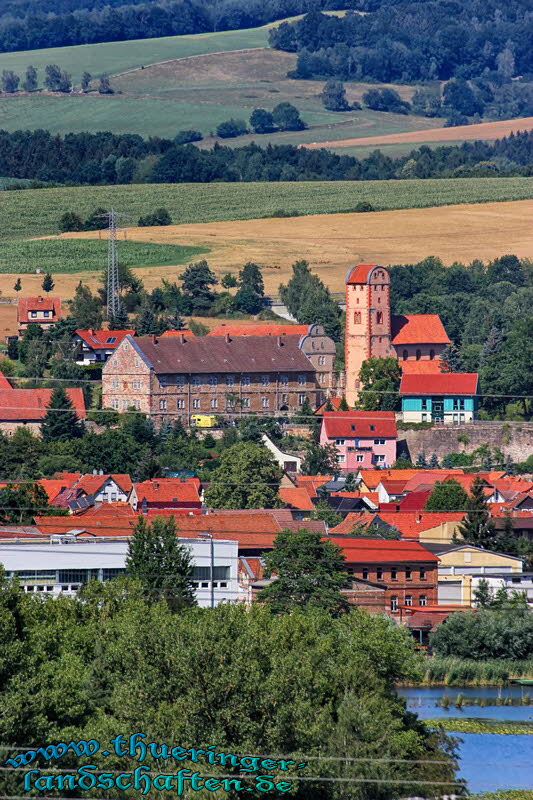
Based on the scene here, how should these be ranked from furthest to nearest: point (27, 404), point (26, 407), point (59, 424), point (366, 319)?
point (366, 319) < point (27, 404) < point (26, 407) < point (59, 424)

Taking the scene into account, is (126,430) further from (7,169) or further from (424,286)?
(7,169)

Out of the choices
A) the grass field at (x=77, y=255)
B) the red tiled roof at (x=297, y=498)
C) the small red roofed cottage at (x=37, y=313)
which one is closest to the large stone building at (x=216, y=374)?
the small red roofed cottage at (x=37, y=313)

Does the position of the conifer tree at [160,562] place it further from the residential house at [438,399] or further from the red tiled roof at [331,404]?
the residential house at [438,399]

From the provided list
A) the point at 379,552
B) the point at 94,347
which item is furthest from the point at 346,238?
the point at 379,552

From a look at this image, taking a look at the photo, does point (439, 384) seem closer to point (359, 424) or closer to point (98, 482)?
point (359, 424)

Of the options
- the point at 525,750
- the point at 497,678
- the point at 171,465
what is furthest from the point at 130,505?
the point at 525,750

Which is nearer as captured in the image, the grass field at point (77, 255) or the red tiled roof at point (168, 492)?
the red tiled roof at point (168, 492)

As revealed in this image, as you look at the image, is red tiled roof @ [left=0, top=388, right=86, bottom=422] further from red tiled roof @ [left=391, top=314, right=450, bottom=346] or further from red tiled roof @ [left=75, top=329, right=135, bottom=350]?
red tiled roof @ [left=391, top=314, right=450, bottom=346]
